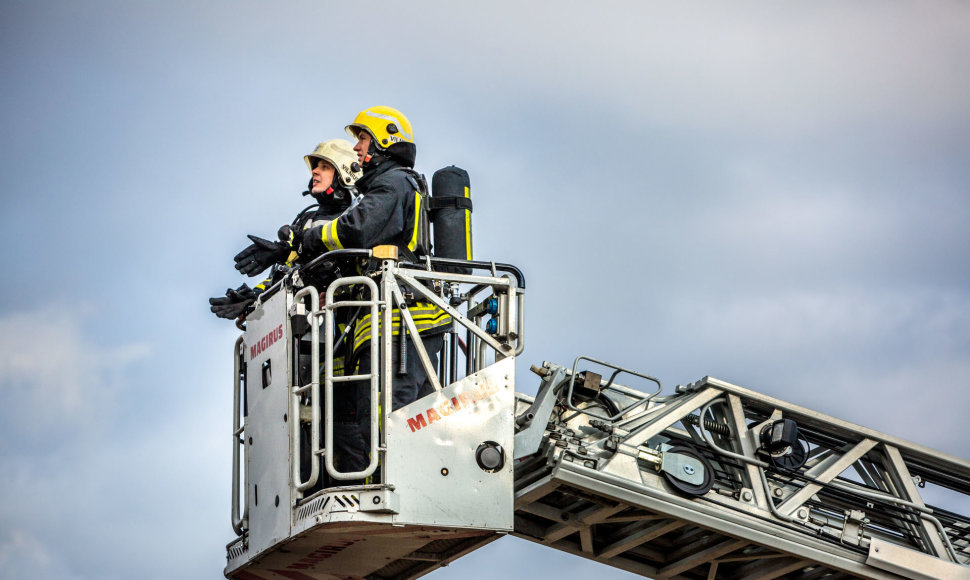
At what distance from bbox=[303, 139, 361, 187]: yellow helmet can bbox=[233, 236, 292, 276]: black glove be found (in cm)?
111

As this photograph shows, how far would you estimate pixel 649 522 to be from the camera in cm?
1155

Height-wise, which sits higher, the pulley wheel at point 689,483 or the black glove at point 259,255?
the black glove at point 259,255

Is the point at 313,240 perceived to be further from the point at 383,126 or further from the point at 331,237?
the point at 383,126

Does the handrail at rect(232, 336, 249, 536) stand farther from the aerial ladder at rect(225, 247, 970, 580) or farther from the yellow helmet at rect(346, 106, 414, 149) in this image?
the yellow helmet at rect(346, 106, 414, 149)

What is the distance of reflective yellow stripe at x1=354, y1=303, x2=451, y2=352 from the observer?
427 inches

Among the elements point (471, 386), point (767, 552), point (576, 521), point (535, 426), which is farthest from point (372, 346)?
point (767, 552)

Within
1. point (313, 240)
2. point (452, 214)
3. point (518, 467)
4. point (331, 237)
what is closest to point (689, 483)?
point (518, 467)

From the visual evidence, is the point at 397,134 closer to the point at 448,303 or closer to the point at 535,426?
the point at 448,303

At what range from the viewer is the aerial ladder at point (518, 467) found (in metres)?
10.2

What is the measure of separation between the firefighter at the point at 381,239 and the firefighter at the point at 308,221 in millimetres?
315

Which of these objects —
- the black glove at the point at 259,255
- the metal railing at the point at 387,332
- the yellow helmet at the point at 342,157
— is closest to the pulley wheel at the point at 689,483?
the metal railing at the point at 387,332

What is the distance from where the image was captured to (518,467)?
1112 centimetres

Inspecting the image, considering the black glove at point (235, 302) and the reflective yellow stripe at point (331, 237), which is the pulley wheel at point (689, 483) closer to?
the reflective yellow stripe at point (331, 237)

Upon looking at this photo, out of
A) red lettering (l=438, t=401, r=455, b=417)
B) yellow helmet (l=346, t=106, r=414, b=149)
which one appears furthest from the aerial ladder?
yellow helmet (l=346, t=106, r=414, b=149)
